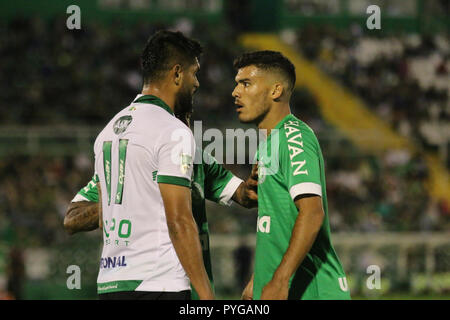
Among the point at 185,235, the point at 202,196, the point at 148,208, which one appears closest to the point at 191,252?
the point at 185,235

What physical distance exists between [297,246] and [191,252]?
1.85 feet

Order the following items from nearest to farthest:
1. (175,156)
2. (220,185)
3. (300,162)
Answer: (175,156) → (300,162) → (220,185)

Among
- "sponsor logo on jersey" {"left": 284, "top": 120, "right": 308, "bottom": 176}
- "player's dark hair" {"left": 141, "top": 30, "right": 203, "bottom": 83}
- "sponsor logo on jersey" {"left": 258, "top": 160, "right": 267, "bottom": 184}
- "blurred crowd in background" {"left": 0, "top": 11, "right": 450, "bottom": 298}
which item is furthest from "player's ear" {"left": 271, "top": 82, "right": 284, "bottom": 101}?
"blurred crowd in background" {"left": 0, "top": 11, "right": 450, "bottom": 298}

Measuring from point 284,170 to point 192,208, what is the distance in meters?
0.58

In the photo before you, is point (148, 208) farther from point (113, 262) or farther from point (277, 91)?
point (277, 91)

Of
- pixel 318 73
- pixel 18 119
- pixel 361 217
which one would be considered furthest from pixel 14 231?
pixel 318 73

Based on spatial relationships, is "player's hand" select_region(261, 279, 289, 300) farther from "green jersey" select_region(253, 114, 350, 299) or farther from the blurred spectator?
the blurred spectator

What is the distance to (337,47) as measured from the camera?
25.5m

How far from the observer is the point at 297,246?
14.8 ft

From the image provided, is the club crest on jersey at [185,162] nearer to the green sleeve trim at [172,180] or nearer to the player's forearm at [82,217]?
the green sleeve trim at [172,180]

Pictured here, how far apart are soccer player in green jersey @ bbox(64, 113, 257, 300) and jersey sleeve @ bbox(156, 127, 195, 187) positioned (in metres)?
0.26

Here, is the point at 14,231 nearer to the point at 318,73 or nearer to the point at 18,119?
the point at 18,119

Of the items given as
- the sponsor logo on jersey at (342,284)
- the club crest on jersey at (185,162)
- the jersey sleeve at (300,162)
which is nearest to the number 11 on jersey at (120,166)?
the club crest on jersey at (185,162)
